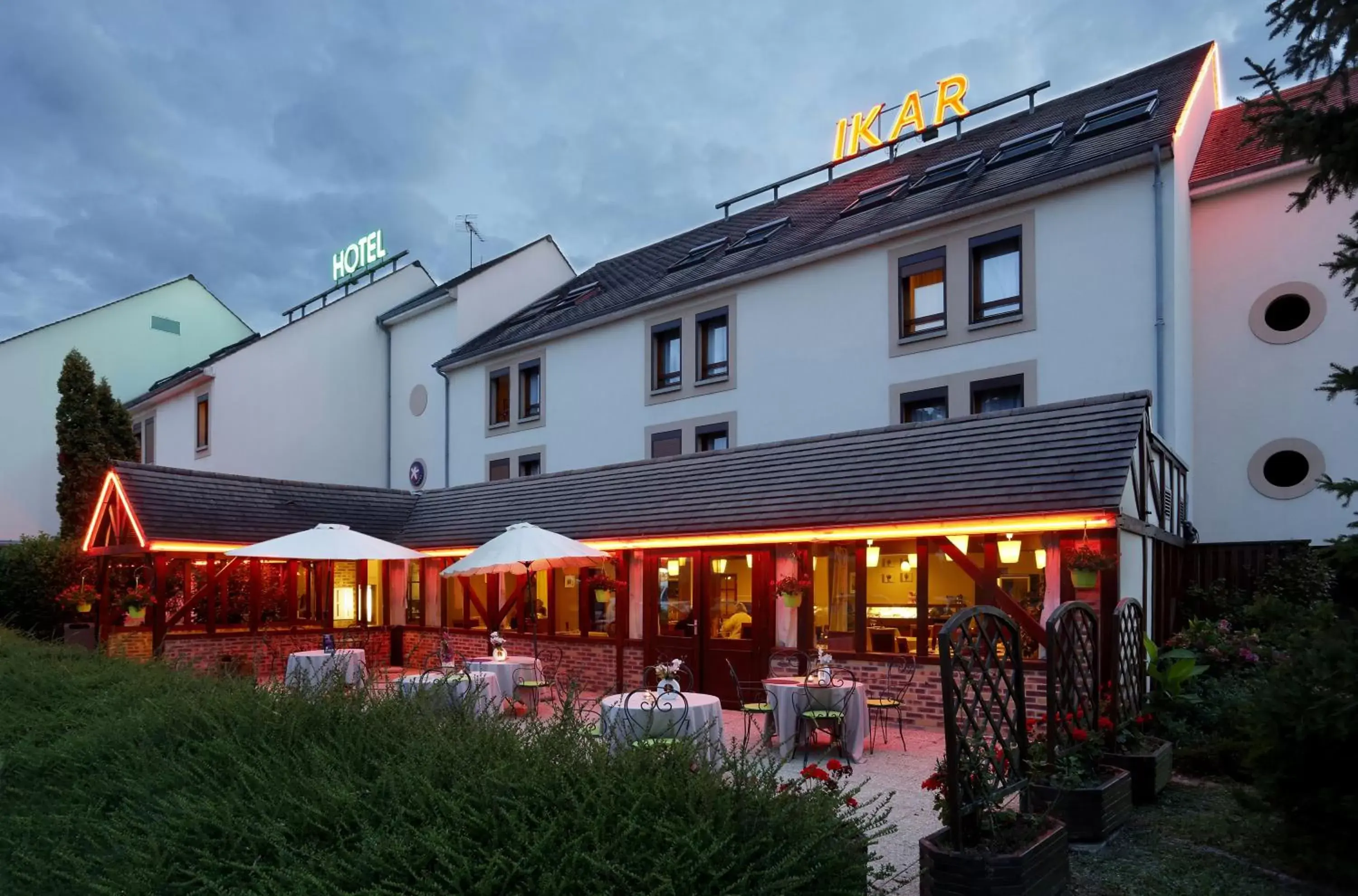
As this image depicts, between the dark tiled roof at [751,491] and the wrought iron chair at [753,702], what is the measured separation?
2.03 m

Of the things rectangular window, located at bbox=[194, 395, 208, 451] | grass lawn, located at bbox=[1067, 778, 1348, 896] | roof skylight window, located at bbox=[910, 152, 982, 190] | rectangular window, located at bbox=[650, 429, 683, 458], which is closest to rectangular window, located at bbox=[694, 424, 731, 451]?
rectangular window, located at bbox=[650, 429, 683, 458]

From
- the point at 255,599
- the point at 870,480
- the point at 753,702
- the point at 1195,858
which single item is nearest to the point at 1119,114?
the point at 870,480

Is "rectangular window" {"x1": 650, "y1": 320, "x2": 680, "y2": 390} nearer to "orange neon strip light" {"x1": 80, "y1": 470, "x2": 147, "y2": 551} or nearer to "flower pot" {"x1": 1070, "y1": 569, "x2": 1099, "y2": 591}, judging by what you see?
"orange neon strip light" {"x1": 80, "y1": 470, "x2": 147, "y2": 551}

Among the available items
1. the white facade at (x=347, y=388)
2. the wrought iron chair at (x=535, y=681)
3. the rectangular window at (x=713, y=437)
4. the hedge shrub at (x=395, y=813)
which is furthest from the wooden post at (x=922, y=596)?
the white facade at (x=347, y=388)

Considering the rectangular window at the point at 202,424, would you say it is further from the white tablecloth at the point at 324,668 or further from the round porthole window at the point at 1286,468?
the round porthole window at the point at 1286,468

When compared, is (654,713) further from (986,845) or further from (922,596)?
(922,596)

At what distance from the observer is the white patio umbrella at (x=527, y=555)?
1216cm

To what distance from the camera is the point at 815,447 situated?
43.3 ft

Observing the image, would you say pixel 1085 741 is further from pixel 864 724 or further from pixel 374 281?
pixel 374 281

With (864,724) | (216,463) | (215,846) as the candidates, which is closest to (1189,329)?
(864,724)

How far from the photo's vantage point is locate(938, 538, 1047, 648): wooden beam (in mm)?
10070

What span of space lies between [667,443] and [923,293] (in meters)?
6.11

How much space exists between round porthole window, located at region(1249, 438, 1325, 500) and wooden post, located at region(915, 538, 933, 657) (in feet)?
22.9

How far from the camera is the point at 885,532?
11.2 meters
